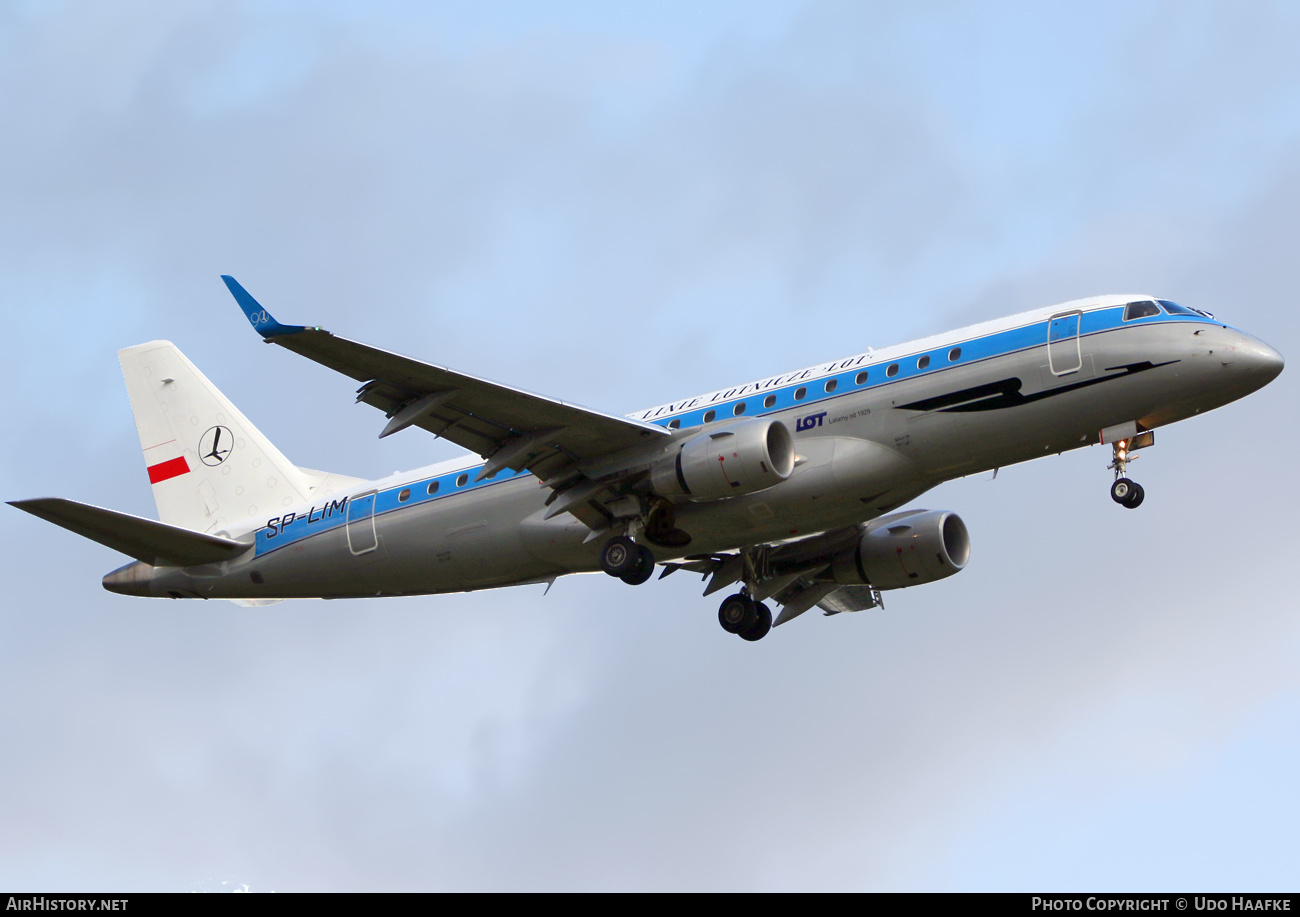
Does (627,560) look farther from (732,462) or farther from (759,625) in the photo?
(759,625)

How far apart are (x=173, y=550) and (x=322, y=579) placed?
3.51m

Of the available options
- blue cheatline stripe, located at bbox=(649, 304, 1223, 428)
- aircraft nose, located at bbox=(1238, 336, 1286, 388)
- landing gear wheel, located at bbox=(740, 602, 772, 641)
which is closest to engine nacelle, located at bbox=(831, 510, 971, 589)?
landing gear wheel, located at bbox=(740, 602, 772, 641)

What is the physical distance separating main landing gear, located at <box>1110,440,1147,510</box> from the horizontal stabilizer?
19.4 meters

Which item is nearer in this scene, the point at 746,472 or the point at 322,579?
the point at 746,472

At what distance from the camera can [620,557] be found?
109 feet

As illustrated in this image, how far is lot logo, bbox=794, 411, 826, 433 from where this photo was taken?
106ft

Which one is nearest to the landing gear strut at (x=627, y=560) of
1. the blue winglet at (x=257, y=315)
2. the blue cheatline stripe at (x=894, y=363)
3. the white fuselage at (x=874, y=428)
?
the white fuselage at (x=874, y=428)

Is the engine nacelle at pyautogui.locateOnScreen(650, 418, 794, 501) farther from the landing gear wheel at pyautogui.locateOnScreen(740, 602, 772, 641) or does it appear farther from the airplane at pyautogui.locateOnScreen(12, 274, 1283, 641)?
the landing gear wheel at pyautogui.locateOnScreen(740, 602, 772, 641)
